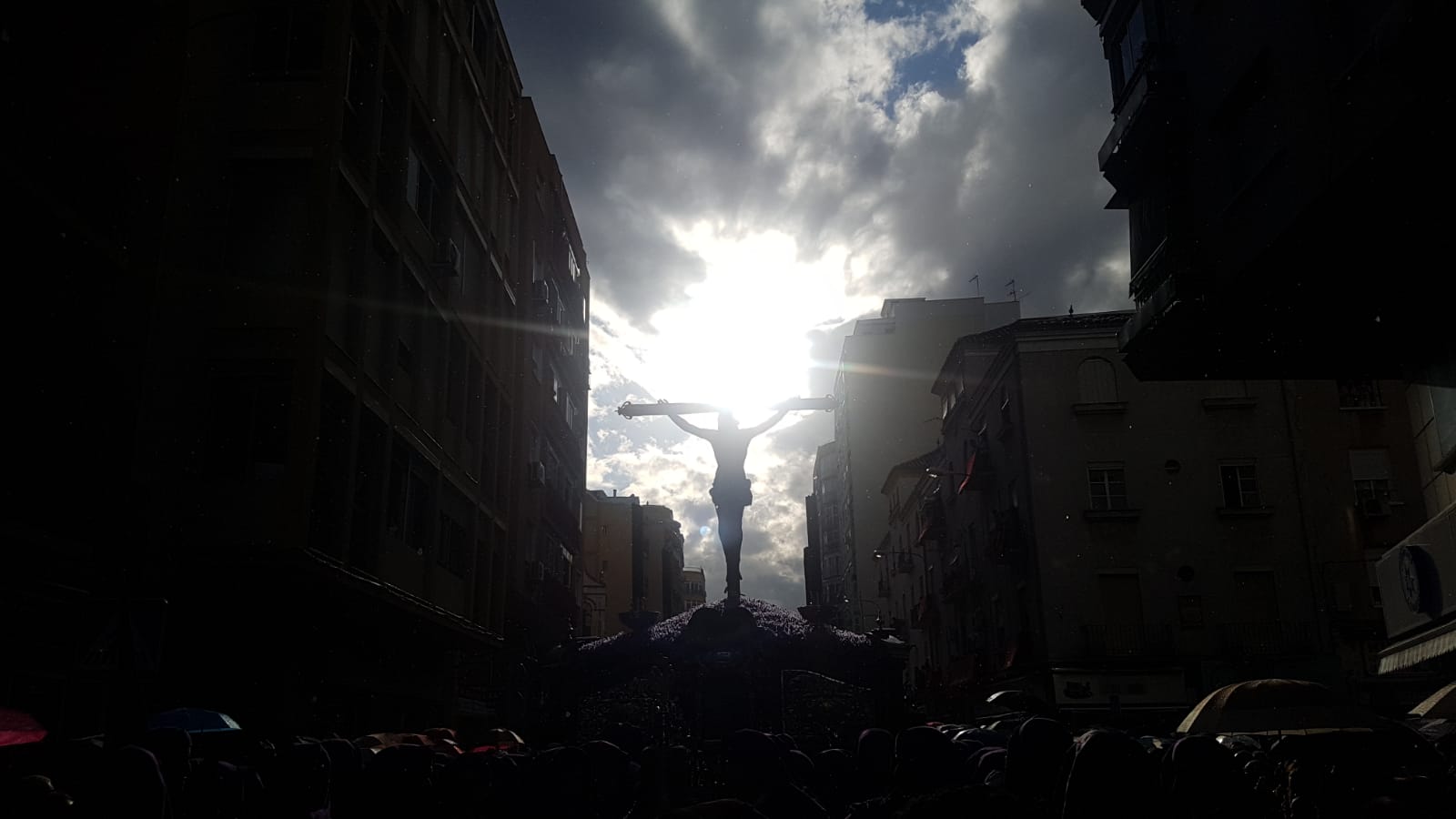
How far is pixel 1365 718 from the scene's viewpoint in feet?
35.2

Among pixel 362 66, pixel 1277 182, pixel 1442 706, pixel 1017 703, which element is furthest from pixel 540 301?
pixel 1442 706

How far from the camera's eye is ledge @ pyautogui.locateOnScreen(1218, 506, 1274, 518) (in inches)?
1187

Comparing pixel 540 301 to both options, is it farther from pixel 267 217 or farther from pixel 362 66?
pixel 267 217

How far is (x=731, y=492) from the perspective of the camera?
19000mm

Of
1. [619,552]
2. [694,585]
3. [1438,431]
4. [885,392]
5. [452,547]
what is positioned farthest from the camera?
[694,585]

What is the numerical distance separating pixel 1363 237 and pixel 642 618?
920 centimetres

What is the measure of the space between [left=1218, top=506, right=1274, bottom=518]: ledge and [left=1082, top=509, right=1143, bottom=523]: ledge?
2.15 meters

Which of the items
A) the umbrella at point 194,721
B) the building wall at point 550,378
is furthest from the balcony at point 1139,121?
the building wall at point 550,378

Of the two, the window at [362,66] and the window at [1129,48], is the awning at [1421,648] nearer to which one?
the window at [1129,48]

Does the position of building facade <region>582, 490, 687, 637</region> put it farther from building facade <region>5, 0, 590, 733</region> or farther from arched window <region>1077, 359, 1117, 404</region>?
building facade <region>5, 0, 590, 733</region>

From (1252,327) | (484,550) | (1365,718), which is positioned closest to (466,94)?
(484,550)

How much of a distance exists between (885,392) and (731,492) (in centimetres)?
4725

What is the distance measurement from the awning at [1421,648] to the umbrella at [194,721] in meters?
14.1

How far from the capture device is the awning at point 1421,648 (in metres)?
14.1
